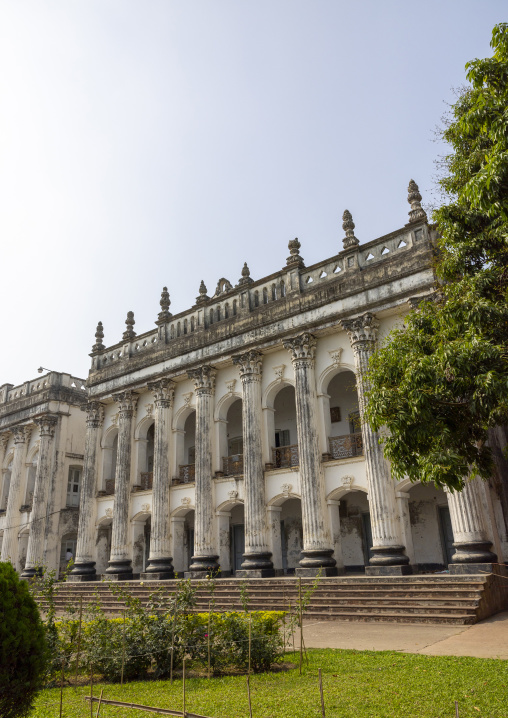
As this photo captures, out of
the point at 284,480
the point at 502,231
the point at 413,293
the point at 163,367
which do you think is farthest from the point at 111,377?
the point at 502,231

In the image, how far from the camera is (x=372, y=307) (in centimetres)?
1509

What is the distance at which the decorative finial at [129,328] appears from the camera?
72.6ft

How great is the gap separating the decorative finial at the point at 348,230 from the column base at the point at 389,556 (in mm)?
8327

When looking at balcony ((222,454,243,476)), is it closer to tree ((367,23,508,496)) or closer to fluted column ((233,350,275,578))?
fluted column ((233,350,275,578))

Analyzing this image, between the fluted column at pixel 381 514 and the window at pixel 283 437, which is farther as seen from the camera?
the window at pixel 283 437

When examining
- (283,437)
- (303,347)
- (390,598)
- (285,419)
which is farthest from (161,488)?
(390,598)

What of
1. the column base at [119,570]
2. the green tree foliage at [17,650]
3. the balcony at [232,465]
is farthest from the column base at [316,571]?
the green tree foliage at [17,650]

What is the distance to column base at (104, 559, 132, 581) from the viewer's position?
Result: 18.7 meters


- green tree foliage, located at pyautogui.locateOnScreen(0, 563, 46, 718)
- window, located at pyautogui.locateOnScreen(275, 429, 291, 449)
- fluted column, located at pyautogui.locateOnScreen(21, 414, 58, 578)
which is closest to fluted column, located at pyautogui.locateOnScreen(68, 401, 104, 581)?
fluted column, located at pyautogui.locateOnScreen(21, 414, 58, 578)

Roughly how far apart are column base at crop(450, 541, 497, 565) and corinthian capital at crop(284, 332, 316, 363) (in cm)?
649

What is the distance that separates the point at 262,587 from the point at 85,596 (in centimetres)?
702

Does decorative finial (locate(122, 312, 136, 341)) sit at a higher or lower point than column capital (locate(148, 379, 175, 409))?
higher

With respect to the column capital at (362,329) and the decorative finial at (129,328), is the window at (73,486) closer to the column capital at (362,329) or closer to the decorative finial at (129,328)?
the decorative finial at (129,328)

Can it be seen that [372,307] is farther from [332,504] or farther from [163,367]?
[163,367]
